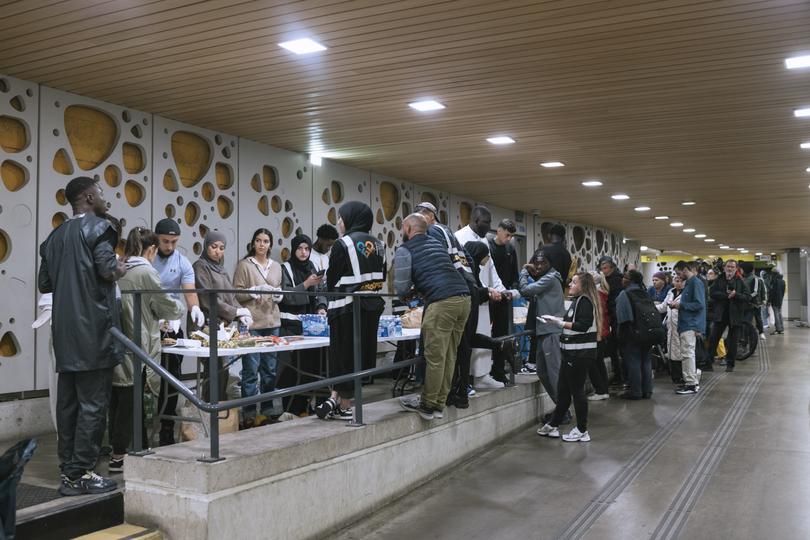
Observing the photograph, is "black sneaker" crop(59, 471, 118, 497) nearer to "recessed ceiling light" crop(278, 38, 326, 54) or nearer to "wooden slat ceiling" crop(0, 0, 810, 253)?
"wooden slat ceiling" crop(0, 0, 810, 253)

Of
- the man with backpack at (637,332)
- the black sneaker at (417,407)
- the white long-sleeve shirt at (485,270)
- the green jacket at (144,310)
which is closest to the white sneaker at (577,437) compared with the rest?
the white long-sleeve shirt at (485,270)

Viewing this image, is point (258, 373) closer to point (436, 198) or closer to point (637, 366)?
point (637, 366)

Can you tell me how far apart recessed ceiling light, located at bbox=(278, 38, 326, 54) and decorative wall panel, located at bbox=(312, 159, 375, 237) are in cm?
429

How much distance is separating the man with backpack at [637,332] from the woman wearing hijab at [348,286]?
4997 millimetres

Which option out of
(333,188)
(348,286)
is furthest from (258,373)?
(333,188)

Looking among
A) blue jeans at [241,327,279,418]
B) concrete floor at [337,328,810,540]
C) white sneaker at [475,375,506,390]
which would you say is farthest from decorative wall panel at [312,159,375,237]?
concrete floor at [337,328,810,540]

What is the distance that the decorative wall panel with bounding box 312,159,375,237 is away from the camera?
10.0m

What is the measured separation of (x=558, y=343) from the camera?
7.19 meters

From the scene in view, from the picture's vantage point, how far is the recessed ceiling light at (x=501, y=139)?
8.94 m

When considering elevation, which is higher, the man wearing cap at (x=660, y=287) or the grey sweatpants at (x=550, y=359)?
the man wearing cap at (x=660, y=287)

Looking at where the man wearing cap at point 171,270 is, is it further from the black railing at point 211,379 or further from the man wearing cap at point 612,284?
the man wearing cap at point 612,284

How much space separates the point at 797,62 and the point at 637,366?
13.8ft

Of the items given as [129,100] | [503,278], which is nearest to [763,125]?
[503,278]

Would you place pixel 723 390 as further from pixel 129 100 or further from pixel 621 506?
pixel 129 100
